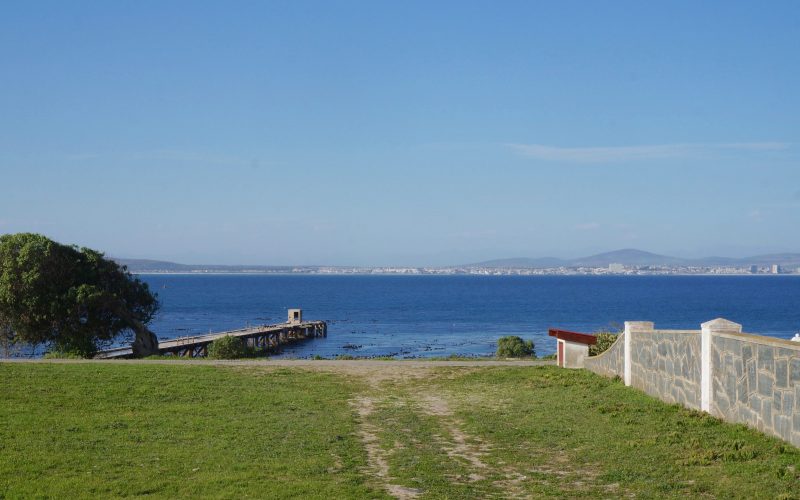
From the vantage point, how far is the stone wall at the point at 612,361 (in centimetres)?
1892

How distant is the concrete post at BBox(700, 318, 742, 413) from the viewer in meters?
13.4

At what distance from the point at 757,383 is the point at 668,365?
12.9 feet

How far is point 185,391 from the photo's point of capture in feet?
59.2

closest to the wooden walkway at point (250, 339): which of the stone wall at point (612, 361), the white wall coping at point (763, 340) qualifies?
the stone wall at point (612, 361)

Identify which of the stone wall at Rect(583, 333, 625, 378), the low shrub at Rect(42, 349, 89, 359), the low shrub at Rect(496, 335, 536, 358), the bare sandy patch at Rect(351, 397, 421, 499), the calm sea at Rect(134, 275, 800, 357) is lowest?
the calm sea at Rect(134, 275, 800, 357)

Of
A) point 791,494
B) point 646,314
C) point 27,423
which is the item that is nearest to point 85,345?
point 27,423

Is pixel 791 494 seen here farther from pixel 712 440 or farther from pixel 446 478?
pixel 446 478

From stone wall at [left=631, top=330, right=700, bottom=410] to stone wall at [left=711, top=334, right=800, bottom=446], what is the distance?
815 millimetres

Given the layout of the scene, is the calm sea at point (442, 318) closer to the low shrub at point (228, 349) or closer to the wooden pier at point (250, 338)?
the wooden pier at point (250, 338)

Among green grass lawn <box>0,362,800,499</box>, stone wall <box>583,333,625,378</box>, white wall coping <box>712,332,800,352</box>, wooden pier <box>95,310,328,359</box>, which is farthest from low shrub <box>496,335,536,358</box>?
white wall coping <box>712,332,800,352</box>

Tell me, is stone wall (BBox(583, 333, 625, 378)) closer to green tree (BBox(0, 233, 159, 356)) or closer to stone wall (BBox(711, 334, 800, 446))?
stone wall (BBox(711, 334, 800, 446))

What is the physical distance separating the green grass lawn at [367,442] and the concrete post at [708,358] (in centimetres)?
32

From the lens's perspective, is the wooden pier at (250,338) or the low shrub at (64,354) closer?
the low shrub at (64,354)

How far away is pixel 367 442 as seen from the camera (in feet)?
40.8
